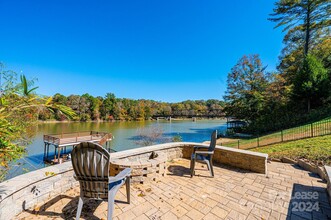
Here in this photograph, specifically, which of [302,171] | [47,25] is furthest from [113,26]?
[302,171]

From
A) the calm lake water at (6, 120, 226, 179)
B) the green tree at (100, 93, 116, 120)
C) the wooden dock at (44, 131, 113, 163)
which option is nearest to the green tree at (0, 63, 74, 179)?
the calm lake water at (6, 120, 226, 179)

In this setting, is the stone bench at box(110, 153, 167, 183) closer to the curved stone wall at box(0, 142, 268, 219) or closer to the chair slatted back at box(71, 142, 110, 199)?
the curved stone wall at box(0, 142, 268, 219)

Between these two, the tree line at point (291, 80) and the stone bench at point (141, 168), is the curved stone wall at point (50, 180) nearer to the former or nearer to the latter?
the stone bench at point (141, 168)

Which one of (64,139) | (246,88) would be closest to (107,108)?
(64,139)

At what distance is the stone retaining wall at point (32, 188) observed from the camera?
1707 mm

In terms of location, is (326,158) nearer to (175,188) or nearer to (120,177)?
(175,188)

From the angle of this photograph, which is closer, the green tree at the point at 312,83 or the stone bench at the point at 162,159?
the stone bench at the point at 162,159

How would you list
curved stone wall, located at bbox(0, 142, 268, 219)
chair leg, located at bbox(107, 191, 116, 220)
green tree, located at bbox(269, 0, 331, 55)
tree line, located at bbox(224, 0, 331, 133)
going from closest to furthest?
chair leg, located at bbox(107, 191, 116, 220), curved stone wall, located at bbox(0, 142, 268, 219), tree line, located at bbox(224, 0, 331, 133), green tree, located at bbox(269, 0, 331, 55)

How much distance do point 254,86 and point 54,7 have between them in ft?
59.0

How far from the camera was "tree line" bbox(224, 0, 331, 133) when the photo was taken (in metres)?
12.0

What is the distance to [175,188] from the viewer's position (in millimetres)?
2674

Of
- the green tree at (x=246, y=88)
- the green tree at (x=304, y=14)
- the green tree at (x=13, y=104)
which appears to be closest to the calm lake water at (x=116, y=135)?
the green tree at (x=13, y=104)

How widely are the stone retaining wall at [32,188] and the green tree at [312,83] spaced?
1586 cm

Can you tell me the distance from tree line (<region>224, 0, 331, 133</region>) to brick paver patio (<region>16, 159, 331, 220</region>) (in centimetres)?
1171
